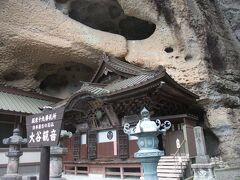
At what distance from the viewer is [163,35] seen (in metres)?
15.9

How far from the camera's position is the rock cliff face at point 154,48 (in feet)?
44.5

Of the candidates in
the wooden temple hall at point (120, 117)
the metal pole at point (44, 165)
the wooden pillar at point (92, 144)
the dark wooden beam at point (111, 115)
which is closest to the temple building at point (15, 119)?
the wooden temple hall at point (120, 117)

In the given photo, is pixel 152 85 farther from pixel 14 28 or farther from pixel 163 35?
pixel 14 28

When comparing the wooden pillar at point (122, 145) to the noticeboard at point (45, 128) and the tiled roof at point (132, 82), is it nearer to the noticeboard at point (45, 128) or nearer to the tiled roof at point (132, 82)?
the tiled roof at point (132, 82)

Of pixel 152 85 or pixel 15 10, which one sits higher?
pixel 15 10

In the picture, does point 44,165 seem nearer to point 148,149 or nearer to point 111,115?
point 148,149

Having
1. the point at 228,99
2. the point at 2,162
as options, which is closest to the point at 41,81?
the point at 2,162

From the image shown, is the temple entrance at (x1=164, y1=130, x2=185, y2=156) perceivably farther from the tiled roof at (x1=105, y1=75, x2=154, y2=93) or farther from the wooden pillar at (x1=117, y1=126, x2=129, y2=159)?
the tiled roof at (x1=105, y1=75, x2=154, y2=93)

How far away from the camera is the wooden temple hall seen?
11023mm

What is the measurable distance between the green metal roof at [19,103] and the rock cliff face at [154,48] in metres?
1.11

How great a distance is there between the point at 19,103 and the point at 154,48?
883 centimetres

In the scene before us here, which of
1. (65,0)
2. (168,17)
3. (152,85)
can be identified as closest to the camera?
(152,85)

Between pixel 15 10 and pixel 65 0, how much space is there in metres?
4.43

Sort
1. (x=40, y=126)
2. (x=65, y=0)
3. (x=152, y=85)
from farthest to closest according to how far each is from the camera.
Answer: (x=65, y=0), (x=152, y=85), (x=40, y=126)
